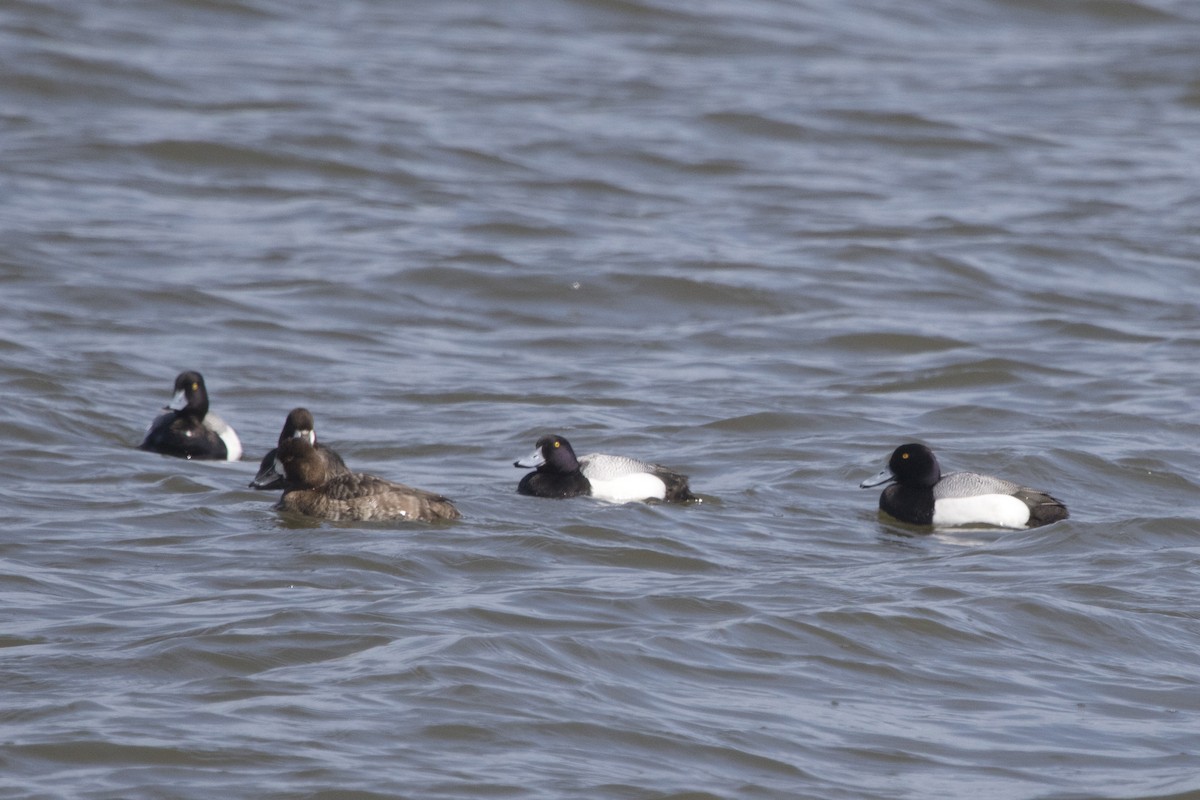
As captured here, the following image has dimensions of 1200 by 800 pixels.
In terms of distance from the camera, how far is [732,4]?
28703mm

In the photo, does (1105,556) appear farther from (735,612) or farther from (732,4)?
(732,4)

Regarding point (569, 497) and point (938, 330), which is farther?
point (938, 330)

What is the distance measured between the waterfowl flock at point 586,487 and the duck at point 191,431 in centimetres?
107

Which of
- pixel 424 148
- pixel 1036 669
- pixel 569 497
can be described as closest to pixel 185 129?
pixel 424 148

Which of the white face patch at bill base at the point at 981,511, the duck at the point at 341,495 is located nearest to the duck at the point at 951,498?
the white face patch at bill base at the point at 981,511

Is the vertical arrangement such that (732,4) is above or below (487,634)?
above

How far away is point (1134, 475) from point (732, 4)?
1870cm

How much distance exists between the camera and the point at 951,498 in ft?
34.4

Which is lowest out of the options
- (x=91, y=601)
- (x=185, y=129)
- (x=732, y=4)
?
(x=91, y=601)

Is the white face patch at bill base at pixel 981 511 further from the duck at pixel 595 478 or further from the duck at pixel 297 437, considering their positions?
the duck at pixel 297 437

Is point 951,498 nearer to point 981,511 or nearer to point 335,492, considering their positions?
point 981,511

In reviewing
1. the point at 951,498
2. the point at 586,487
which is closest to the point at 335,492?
the point at 586,487

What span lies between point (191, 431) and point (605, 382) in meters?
3.20

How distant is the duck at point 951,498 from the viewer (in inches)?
399
